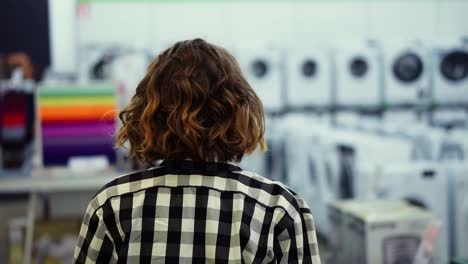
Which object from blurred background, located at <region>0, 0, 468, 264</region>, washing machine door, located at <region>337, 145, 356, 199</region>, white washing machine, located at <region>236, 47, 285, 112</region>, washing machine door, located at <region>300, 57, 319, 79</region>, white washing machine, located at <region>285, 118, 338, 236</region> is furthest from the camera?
washing machine door, located at <region>300, 57, 319, 79</region>

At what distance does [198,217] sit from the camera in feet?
4.33

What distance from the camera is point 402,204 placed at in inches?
132

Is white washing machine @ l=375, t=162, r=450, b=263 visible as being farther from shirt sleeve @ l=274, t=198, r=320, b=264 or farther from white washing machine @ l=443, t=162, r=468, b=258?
shirt sleeve @ l=274, t=198, r=320, b=264

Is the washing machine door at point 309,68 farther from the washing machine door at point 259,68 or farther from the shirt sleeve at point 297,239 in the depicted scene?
the shirt sleeve at point 297,239

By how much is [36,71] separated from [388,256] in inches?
199

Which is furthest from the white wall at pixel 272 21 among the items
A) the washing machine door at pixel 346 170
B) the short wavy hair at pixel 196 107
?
the short wavy hair at pixel 196 107

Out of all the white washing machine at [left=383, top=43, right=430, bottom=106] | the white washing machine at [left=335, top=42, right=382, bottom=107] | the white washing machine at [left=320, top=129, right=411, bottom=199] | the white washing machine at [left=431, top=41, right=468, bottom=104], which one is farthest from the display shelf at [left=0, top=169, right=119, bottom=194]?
the white washing machine at [left=431, top=41, right=468, bottom=104]

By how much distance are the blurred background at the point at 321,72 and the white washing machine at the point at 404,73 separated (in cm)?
1

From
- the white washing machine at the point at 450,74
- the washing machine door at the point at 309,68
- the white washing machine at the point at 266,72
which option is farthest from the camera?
the white washing machine at the point at 450,74

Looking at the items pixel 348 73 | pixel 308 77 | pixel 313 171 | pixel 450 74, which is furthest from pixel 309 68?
pixel 313 171

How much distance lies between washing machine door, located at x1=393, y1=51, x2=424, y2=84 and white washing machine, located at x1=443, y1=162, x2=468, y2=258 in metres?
3.27

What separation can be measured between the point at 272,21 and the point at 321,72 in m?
0.85

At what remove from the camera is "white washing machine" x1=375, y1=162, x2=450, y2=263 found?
13.2 feet

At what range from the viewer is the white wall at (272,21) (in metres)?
7.13
